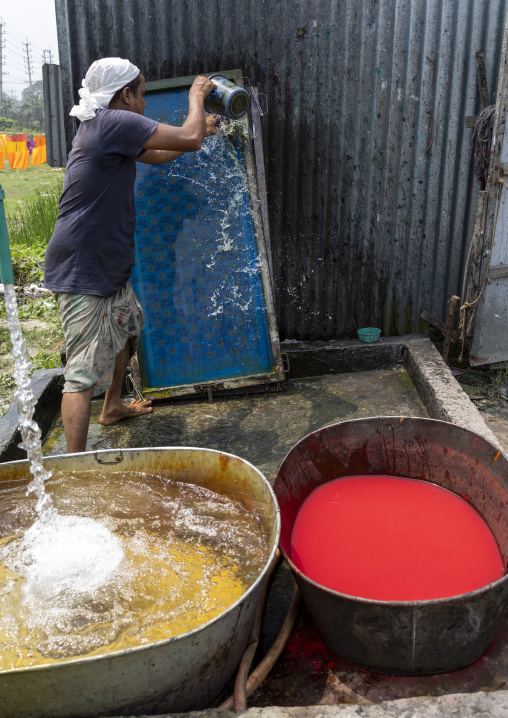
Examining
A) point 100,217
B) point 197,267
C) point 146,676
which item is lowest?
point 146,676

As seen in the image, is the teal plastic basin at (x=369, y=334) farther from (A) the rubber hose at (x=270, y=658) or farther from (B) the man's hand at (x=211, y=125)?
(A) the rubber hose at (x=270, y=658)

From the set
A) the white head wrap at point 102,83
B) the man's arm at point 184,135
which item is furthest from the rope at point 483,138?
the white head wrap at point 102,83

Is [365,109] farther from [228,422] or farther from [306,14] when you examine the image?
[228,422]

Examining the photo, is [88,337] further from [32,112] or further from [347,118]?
[32,112]

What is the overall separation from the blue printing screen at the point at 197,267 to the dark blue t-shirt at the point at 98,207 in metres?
0.76

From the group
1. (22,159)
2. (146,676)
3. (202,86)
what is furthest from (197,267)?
(22,159)

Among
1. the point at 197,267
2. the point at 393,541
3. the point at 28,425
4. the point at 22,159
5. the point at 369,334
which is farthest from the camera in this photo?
the point at 22,159

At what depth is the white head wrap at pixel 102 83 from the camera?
10.2 feet

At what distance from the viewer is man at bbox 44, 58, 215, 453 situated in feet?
10.2

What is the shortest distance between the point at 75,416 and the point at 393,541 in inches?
70.8

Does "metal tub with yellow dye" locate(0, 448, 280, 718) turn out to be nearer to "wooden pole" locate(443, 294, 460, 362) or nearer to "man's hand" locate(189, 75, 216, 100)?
"man's hand" locate(189, 75, 216, 100)

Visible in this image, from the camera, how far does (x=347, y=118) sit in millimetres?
4520

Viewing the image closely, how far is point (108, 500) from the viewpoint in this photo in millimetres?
2678

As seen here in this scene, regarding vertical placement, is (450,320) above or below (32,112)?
below
